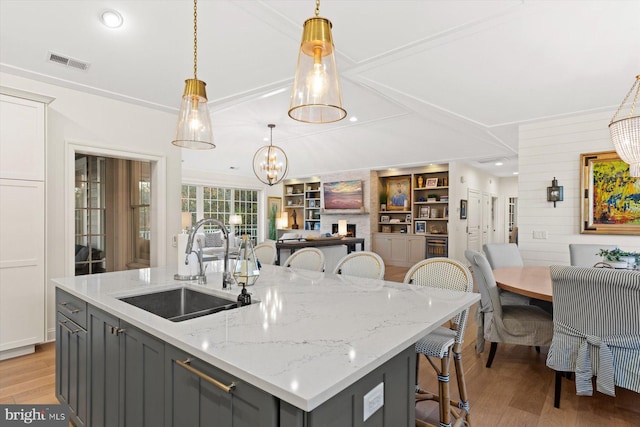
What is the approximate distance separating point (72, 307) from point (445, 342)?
7.06ft

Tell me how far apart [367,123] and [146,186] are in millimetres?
3957

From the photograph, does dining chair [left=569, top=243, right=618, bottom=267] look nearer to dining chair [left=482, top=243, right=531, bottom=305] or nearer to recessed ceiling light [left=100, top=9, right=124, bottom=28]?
dining chair [left=482, top=243, right=531, bottom=305]

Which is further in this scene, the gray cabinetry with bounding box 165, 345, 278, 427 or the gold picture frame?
the gold picture frame

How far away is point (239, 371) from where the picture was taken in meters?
0.93

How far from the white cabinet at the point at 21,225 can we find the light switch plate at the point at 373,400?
3621mm

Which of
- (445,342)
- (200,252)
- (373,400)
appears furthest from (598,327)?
(200,252)

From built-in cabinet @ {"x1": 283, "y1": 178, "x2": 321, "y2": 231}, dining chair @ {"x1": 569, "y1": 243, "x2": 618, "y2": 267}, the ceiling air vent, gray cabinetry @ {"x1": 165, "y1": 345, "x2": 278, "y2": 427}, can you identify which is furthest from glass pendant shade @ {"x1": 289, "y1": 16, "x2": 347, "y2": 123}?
built-in cabinet @ {"x1": 283, "y1": 178, "x2": 321, "y2": 231}

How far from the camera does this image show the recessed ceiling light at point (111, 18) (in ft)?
8.70

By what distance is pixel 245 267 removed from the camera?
1855 mm

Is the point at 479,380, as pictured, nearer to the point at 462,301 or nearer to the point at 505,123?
the point at 462,301

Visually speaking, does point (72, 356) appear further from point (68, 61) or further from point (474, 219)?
point (474, 219)

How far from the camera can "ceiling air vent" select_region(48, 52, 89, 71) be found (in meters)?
3.06

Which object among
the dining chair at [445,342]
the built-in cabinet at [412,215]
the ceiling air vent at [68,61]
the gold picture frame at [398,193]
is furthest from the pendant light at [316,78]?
the gold picture frame at [398,193]

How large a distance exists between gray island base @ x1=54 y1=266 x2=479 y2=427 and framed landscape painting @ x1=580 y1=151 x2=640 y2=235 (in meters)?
3.54
